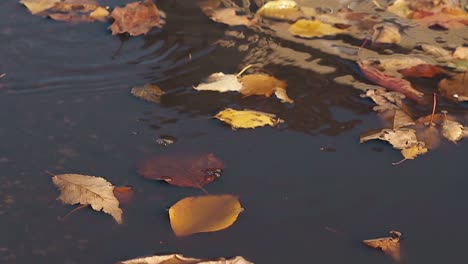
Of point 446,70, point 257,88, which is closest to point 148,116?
point 257,88

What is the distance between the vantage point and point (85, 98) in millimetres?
2492

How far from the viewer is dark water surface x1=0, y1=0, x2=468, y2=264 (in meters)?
1.86

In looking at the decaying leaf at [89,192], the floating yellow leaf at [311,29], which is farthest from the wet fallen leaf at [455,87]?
the decaying leaf at [89,192]

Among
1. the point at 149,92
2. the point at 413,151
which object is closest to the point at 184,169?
the point at 149,92

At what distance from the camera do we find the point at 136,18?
119 inches

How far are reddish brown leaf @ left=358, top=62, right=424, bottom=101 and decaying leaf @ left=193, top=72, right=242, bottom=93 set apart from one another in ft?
1.64

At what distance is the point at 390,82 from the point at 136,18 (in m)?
1.12

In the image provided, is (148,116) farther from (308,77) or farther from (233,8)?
(233,8)

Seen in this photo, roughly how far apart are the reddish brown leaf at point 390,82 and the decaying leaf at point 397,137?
0.26 meters

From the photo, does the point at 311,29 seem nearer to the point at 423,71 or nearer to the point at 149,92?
the point at 423,71

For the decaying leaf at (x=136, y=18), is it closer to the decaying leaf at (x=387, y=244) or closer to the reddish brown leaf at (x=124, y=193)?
the reddish brown leaf at (x=124, y=193)

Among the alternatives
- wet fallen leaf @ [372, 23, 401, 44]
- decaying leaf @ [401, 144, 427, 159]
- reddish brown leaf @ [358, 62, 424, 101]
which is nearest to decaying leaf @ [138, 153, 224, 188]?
decaying leaf @ [401, 144, 427, 159]

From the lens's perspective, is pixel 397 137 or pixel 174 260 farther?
pixel 397 137

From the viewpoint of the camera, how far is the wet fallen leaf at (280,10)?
3.15m
